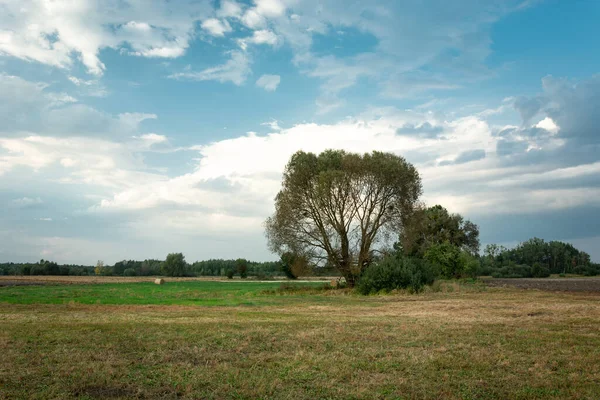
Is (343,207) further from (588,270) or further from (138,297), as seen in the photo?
(588,270)

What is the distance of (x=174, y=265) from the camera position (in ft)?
475

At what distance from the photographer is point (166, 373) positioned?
942 centimetres

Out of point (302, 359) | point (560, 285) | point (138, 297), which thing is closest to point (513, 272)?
point (560, 285)

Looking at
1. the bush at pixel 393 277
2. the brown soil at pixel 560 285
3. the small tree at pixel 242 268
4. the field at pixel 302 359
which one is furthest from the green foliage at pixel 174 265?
the field at pixel 302 359

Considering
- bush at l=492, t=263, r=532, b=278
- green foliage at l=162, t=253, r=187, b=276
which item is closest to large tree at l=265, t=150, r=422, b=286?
bush at l=492, t=263, r=532, b=278

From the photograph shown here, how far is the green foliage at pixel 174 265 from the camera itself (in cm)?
14438

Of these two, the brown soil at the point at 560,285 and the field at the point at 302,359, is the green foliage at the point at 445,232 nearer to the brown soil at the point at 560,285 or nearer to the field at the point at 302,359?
the brown soil at the point at 560,285

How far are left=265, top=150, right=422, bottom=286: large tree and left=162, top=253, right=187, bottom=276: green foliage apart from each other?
10871 centimetres

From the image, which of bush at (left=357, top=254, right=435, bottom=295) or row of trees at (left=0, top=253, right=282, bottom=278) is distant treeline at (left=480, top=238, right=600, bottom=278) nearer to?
row of trees at (left=0, top=253, right=282, bottom=278)

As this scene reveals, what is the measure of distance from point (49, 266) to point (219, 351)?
438ft

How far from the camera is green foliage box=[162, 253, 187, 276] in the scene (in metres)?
144

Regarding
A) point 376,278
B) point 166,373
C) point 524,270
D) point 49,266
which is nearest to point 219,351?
point 166,373

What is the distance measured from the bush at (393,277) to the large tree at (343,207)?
393 centimetres

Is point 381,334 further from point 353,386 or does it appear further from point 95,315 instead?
point 95,315
